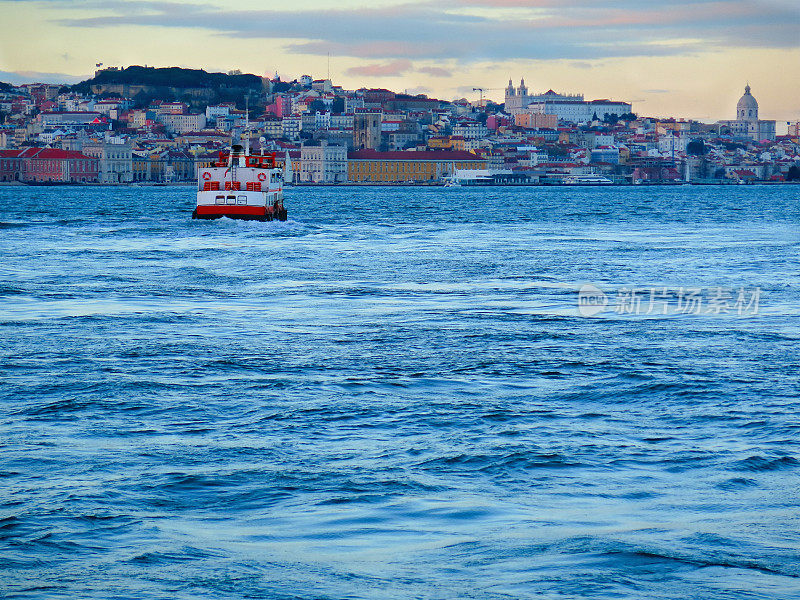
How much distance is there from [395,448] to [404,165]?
113405mm

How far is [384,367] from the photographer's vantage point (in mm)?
8016

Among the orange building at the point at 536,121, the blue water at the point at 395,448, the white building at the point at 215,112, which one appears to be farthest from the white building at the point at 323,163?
the blue water at the point at 395,448

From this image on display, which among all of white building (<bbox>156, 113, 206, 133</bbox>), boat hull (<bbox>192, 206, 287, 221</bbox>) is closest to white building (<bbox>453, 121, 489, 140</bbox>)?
white building (<bbox>156, 113, 206, 133</bbox>)

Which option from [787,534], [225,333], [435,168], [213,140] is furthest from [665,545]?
[213,140]

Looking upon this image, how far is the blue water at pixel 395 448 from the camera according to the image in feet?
13.4

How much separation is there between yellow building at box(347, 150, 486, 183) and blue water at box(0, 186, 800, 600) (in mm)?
105282

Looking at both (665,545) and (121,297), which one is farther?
(121,297)

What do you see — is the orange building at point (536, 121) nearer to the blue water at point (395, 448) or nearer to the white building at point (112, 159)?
the white building at point (112, 159)

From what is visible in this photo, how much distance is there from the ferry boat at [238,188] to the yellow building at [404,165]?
84657mm

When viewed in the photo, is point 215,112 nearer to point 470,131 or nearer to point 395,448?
point 470,131

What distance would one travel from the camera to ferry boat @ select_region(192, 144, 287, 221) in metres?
32.1

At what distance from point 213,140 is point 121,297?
125m

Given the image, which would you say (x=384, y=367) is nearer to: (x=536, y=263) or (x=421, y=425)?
(x=421, y=425)

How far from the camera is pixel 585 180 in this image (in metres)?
124
